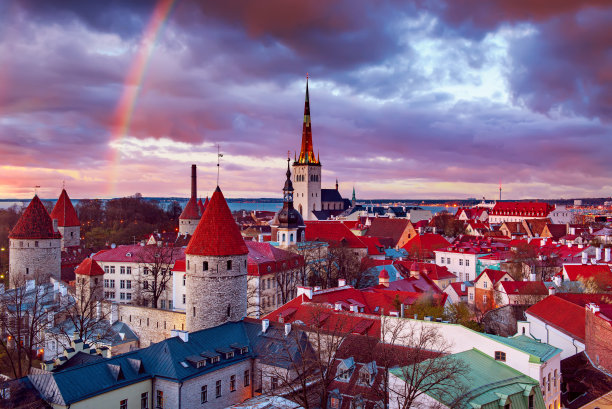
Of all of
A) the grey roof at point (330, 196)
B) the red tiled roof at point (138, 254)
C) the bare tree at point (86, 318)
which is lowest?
the bare tree at point (86, 318)

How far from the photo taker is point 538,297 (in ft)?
124

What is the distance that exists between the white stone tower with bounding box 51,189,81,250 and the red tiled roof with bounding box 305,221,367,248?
29.3m

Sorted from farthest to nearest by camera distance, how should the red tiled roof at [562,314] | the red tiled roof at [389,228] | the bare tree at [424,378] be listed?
the red tiled roof at [389,228] → the red tiled roof at [562,314] → the bare tree at [424,378]

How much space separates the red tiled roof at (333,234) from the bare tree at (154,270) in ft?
79.1

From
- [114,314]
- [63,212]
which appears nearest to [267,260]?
[114,314]

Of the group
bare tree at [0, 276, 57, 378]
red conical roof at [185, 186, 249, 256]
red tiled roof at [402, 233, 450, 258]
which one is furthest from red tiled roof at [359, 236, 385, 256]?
red conical roof at [185, 186, 249, 256]

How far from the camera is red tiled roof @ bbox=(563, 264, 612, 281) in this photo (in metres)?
40.8

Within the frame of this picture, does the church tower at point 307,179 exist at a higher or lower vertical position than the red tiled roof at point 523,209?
higher

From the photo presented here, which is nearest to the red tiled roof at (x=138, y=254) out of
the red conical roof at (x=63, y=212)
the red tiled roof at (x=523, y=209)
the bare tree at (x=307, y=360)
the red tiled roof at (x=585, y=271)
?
the red conical roof at (x=63, y=212)

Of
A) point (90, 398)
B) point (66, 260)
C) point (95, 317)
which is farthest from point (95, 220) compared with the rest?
point (90, 398)

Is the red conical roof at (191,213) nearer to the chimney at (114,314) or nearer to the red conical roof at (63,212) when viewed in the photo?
the red conical roof at (63,212)

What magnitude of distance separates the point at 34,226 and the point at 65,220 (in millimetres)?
18745

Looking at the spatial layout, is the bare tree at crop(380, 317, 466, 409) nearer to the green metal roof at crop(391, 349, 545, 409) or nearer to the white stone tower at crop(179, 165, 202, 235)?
the green metal roof at crop(391, 349, 545, 409)

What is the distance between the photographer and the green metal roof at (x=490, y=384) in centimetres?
1838
